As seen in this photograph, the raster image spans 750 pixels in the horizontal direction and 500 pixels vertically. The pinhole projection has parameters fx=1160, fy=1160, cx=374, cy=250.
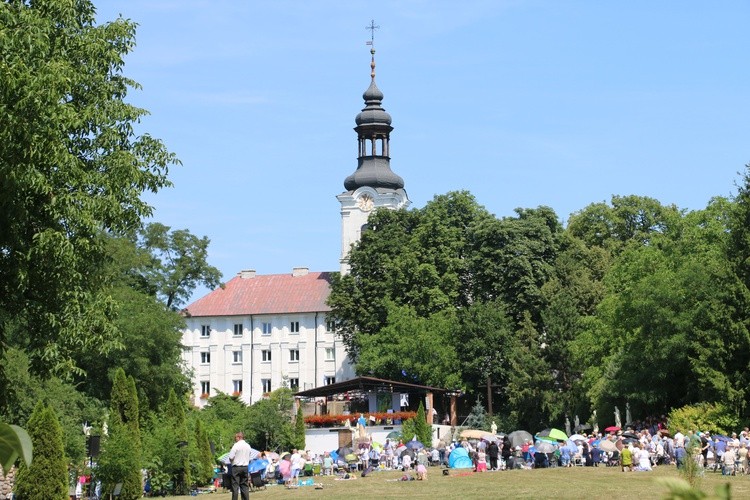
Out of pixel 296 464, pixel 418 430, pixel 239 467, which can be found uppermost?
pixel 418 430

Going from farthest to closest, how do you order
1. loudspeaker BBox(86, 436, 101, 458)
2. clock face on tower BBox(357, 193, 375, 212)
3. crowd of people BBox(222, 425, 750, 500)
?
1. clock face on tower BBox(357, 193, 375, 212)
2. crowd of people BBox(222, 425, 750, 500)
3. loudspeaker BBox(86, 436, 101, 458)

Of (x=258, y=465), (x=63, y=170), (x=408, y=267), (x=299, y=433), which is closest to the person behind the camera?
(x=63, y=170)

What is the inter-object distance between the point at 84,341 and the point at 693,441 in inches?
551

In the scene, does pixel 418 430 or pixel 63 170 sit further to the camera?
pixel 418 430

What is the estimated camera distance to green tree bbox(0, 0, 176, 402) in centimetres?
1689

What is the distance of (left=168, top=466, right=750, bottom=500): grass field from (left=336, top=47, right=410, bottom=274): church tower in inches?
2169

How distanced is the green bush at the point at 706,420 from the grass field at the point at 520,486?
21.6ft

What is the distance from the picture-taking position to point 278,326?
9338 centimetres

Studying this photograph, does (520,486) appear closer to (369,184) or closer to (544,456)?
(544,456)

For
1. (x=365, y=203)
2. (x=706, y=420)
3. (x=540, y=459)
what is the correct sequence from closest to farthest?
(x=540, y=459), (x=706, y=420), (x=365, y=203)

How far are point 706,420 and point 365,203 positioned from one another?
5152cm

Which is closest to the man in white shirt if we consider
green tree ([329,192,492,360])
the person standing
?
the person standing

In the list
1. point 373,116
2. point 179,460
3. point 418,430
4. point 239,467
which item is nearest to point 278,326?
point 373,116

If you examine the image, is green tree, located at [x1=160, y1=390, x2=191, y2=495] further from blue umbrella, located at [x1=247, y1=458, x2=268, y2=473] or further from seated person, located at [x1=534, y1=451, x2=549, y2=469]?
seated person, located at [x1=534, y1=451, x2=549, y2=469]
